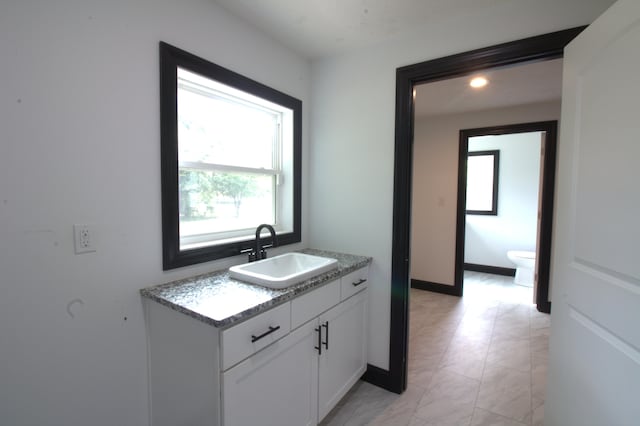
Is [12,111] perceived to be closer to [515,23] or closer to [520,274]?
[515,23]

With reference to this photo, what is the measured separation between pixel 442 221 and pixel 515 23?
105 inches

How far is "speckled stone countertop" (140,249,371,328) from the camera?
3.54ft

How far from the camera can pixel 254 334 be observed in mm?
1158

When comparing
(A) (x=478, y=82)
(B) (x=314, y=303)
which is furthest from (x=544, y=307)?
(B) (x=314, y=303)

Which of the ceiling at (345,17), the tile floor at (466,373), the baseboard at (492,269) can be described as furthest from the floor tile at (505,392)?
the baseboard at (492,269)

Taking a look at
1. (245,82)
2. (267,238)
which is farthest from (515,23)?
(267,238)

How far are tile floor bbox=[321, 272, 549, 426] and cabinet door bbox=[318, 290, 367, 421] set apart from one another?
169 mm

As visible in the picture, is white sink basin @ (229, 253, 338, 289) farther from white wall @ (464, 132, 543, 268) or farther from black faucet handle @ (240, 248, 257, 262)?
white wall @ (464, 132, 543, 268)

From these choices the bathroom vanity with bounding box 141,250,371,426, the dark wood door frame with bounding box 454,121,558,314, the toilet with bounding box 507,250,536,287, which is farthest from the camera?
the toilet with bounding box 507,250,536,287

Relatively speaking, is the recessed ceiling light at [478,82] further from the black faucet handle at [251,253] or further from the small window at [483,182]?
the black faucet handle at [251,253]

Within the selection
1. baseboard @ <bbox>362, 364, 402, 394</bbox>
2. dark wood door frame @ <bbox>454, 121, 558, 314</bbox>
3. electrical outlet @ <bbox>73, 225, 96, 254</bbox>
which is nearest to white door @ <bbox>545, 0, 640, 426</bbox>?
baseboard @ <bbox>362, 364, 402, 394</bbox>

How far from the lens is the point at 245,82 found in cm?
175

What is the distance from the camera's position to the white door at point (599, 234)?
3.20ft

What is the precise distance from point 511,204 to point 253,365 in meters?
4.82
